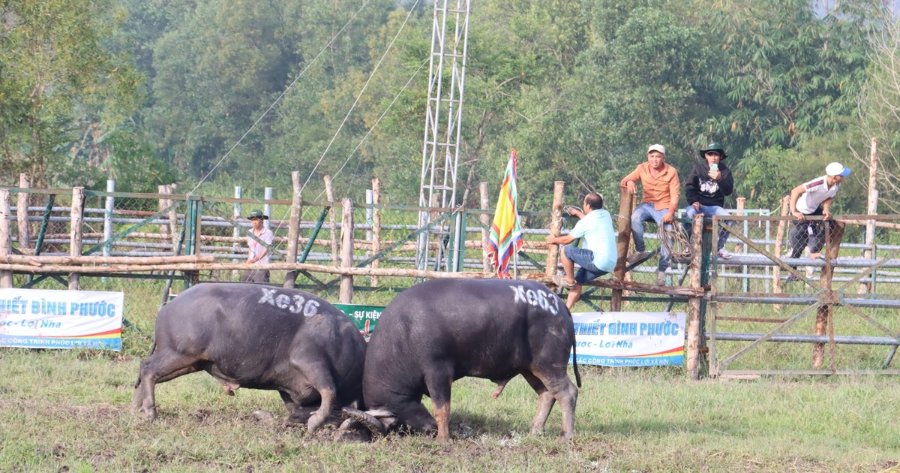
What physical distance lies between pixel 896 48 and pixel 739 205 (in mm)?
11379

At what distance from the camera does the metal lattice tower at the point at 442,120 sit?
23188 millimetres

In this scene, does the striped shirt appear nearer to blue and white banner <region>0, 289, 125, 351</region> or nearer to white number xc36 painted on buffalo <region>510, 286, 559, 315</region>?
white number xc36 painted on buffalo <region>510, 286, 559, 315</region>

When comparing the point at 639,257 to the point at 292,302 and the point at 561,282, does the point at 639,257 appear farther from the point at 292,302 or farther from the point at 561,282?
the point at 292,302

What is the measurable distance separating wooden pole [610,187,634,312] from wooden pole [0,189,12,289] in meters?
7.24

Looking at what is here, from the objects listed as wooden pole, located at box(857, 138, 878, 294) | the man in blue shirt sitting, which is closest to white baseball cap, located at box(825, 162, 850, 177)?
the man in blue shirt sitting

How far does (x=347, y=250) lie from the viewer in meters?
14.7

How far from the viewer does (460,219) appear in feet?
49.1

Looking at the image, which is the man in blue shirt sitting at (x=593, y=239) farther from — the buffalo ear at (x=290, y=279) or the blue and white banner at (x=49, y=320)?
the blue and white banner at (x=49, y=320)

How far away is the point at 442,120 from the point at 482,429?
29.0 metres

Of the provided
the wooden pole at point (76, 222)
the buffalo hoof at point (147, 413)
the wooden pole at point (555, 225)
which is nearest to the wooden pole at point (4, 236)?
the wooden pole at point (76, 222)

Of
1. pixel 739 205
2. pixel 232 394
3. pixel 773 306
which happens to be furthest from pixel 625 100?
pixel 232 394

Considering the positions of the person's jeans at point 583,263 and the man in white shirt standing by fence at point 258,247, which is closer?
the person's jeans at point 583,263

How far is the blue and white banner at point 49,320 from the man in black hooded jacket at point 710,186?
687 centimetres

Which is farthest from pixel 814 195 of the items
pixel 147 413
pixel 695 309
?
pixel 147 413
